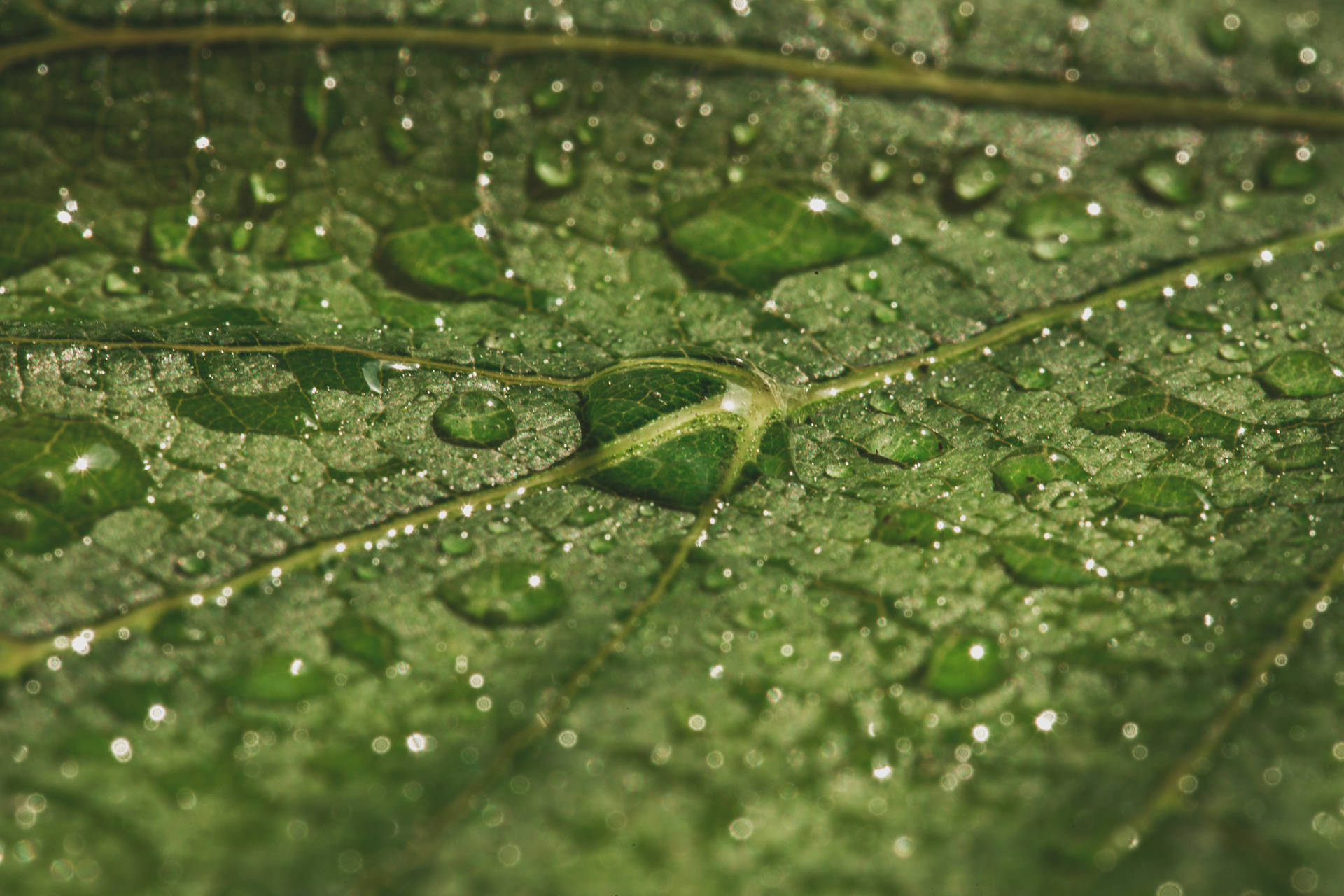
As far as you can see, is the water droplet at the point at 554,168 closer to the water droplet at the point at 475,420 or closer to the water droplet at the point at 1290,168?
the water droplet at the point at 475,420

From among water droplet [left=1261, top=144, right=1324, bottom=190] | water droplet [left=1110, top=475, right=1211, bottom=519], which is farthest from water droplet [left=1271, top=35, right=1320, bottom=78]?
water droplet [left=1110, top=475, right=1211, bottom=519]

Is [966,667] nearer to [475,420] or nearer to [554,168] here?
→ [475,420]

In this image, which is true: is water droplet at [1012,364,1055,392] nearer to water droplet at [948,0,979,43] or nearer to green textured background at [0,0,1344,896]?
green textured background at [0,0,1344,896]

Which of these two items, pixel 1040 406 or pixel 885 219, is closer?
pixel 1040 406

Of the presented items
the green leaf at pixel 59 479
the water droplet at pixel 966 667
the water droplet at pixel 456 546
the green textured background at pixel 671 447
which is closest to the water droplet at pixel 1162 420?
the green textured background at pixel 671 447

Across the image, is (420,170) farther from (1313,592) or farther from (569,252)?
(1313,592)

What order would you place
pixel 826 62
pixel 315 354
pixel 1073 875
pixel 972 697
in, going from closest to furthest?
1. pixel 1073 875
2. pixel 972 697
3. pixel 315 354
4. pixel 826 62

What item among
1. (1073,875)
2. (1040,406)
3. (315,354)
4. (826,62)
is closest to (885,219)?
(826,62)
